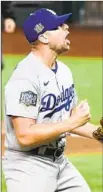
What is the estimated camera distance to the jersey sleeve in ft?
13.6

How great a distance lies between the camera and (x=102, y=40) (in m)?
22.5

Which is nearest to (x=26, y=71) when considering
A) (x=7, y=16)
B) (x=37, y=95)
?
(x=37, y=95)

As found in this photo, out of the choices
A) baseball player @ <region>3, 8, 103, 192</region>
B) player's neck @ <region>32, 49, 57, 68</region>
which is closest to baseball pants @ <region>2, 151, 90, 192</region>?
baseball player @ <region>3, 8, 103, 192</region>

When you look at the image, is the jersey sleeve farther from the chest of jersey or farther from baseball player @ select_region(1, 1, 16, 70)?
baseball player @ select_region(1, 1, 16, 70)

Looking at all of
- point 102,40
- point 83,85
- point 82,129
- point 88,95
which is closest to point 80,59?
point 102,40

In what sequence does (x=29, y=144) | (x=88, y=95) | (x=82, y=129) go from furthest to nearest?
(x=88, y=95)
(x=82, y=129)
(x=29, y=144)

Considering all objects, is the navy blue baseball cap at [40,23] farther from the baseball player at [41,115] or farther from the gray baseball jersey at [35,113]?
the gray baseball jersey at [35,113]

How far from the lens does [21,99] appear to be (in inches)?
164

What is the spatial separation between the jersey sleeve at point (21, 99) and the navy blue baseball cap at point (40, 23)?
0.38 m

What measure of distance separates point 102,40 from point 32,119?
729 inches

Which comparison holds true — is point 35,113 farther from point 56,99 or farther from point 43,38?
point 43,38

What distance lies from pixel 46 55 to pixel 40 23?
20cm

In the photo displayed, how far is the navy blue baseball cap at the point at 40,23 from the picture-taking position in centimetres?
441

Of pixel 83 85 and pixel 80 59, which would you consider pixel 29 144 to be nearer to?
pixel 83 85
